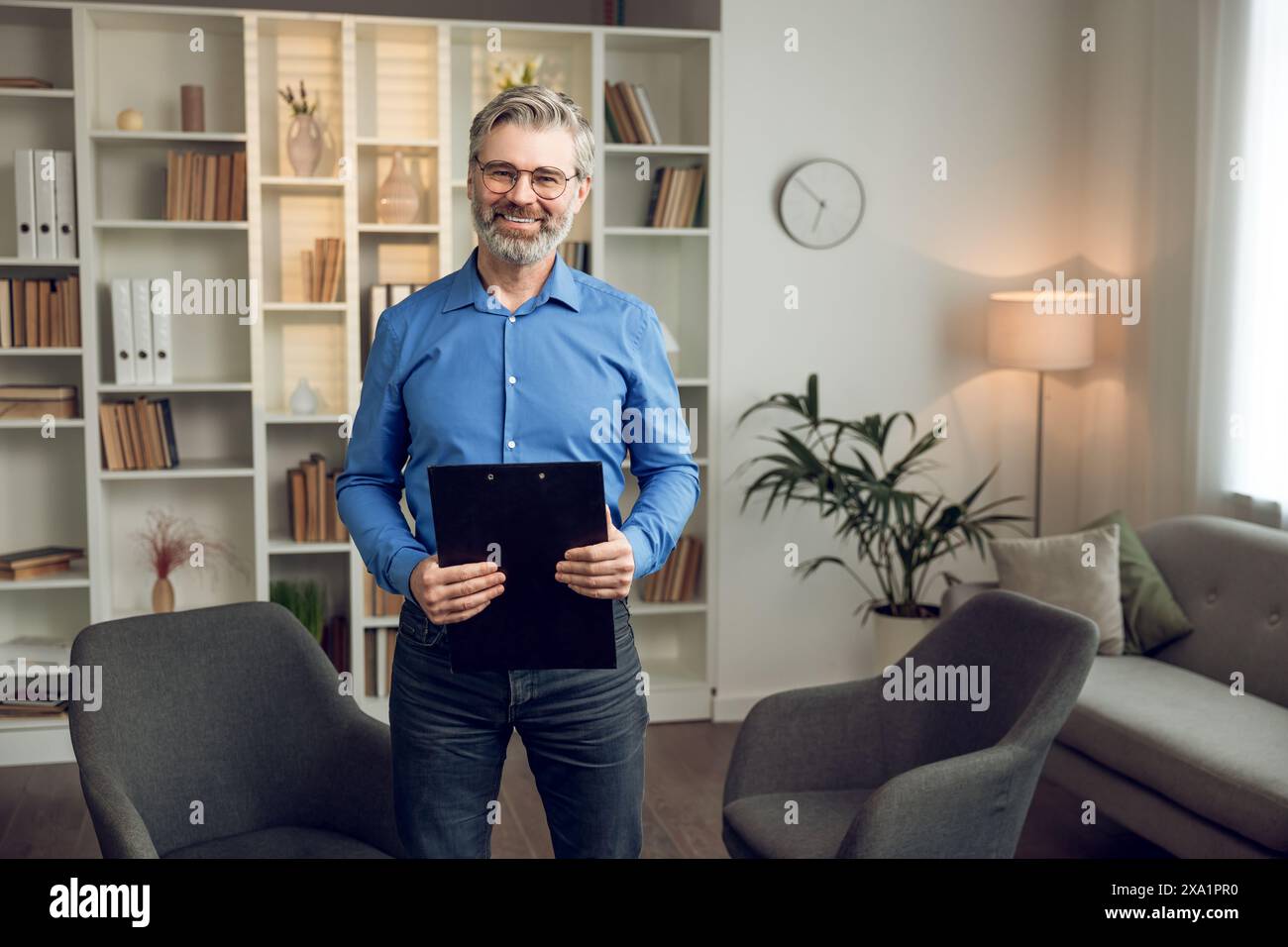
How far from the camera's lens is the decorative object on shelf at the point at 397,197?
14.5 feet

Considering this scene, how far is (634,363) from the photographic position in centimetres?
194

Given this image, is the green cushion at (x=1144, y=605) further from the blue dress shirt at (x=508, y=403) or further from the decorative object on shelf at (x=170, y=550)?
the decorative object on shelf at (x=170, y=550)

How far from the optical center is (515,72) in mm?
4570

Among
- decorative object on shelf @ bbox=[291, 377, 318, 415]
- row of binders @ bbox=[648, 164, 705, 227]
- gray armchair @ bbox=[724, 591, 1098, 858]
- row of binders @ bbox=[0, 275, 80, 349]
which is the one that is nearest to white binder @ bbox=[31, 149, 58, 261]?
row of binders @ bbox=[0, 275, 80, 349]

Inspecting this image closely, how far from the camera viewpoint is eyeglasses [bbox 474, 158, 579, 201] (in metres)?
1.80

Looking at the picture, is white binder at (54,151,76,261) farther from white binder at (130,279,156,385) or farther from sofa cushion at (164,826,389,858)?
sofa cushion at (164,826,389,858)

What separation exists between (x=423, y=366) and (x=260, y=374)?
2670 millimetres

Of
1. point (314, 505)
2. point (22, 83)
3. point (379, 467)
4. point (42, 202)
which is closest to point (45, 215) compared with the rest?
point (42, 202)

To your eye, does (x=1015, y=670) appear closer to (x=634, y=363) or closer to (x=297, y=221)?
(x=634, y=363)

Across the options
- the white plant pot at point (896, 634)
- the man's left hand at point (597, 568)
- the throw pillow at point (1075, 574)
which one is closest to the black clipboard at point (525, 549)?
the man's left hand at point (597, 568)

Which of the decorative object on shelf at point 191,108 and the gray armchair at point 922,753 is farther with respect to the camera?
the decorative object on shelf at point 191,108

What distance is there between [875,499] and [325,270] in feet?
6.62

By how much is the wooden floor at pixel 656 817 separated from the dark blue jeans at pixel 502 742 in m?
1.56

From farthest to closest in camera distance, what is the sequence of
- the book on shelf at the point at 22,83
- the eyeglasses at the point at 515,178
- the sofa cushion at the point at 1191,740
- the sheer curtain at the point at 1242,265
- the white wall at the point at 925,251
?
the white wall at the point at 925,251 < the book on shelf at the point at 22,83 < the sheer curtain at the point at 1242,265 < the sofa cushion at the point at 1191,740 < the eyeglasses at the point at 515,178
